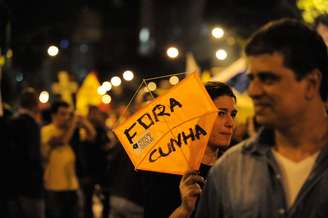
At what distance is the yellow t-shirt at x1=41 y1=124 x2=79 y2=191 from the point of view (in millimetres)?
10328

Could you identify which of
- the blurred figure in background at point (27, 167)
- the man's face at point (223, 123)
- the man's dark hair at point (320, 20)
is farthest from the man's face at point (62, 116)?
the man's face at point (223, 123)

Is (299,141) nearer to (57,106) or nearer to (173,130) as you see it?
(173,130)

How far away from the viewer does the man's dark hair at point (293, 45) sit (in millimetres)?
3309

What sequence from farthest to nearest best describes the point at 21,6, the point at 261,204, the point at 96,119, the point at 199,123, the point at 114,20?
the point at 114,20 < the point at 21,6 < the point at 96,119 < the point at 199,123 < the point at 261,204

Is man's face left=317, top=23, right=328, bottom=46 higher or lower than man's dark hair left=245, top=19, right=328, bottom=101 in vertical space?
higher

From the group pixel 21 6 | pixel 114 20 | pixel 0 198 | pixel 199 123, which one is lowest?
pixel 0 198

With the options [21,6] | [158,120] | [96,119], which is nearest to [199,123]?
[158,120]

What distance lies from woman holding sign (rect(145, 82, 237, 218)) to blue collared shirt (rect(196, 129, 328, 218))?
35.7 inches

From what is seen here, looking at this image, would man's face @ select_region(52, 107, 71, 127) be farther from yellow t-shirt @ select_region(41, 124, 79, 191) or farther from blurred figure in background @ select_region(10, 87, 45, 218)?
blurred figure in background @ select_region(10, 87, 45, 218)

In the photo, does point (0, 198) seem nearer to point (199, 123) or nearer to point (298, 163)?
point (199, 123)

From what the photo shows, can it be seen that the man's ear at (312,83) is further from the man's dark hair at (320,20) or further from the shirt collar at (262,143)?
the man's dark hair at (320,20)

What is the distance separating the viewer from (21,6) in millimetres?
22281

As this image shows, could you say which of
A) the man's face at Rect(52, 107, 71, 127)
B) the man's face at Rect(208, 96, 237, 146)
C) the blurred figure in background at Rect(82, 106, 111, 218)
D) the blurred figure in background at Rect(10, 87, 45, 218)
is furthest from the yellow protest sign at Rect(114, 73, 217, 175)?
the blurred figure in background at Rect(82, 106, 111, 218)

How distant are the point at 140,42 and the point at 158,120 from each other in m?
49.7
